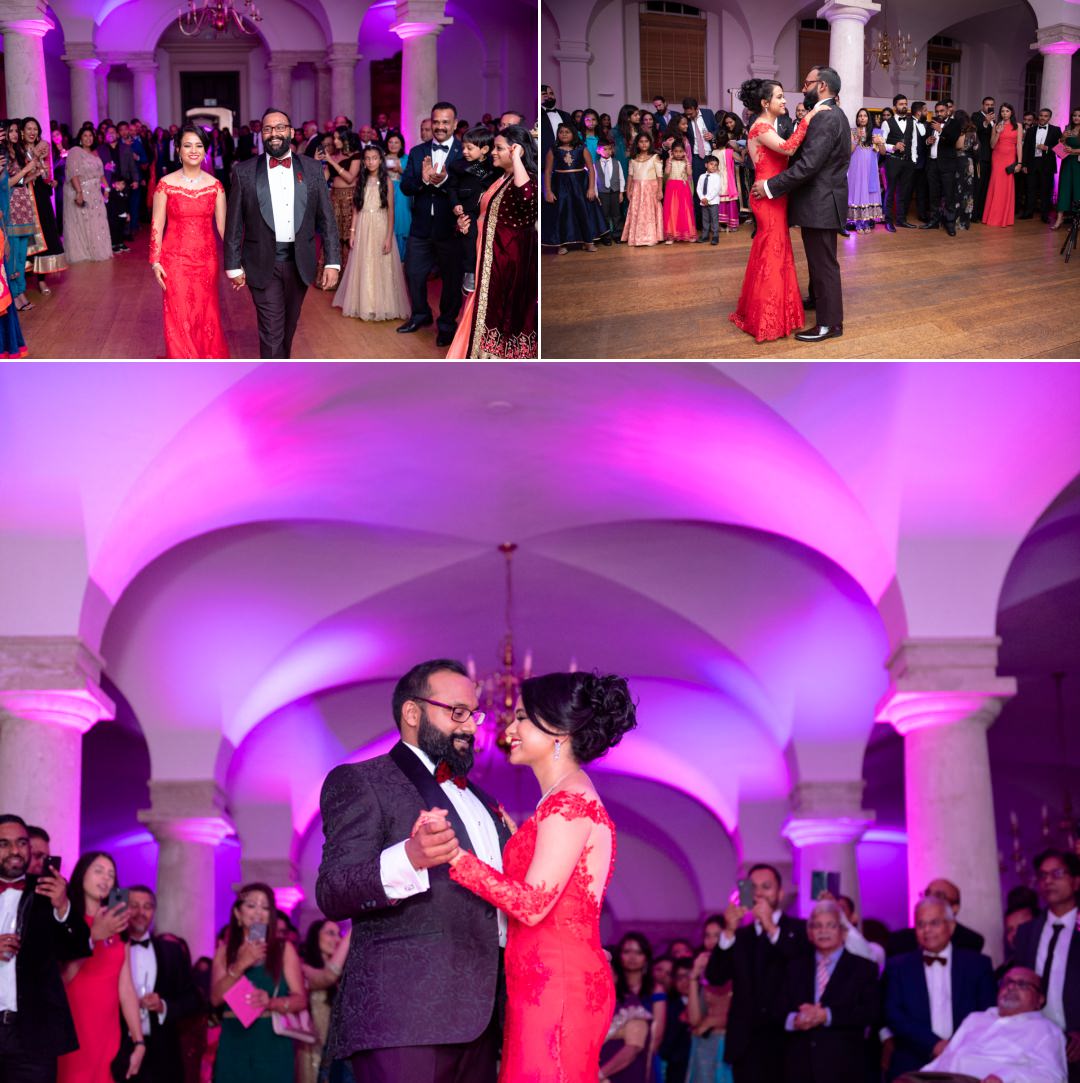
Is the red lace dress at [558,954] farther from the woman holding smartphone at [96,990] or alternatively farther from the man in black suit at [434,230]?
the man in black suit at [434,230]

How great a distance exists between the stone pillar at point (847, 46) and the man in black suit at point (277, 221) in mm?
2957

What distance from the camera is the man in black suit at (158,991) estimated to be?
6887 millimetres

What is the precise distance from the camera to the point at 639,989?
31.3 ft

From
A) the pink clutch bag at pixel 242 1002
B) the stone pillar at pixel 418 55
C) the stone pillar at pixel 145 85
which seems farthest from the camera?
the stone pillar at pixel 145 85

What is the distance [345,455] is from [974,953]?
18.0ft

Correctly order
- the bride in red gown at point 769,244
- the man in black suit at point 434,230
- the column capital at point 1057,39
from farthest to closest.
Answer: the man in black suit at point 434,230 → the column capital at point 1057,39 → the bride in red gown at point 769,244

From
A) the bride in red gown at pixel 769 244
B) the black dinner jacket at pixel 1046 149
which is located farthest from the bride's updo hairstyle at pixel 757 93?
the black dinner jacket at pixel 1046 149

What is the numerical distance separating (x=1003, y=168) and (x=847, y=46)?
1.83 metres

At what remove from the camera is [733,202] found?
9.79 meters

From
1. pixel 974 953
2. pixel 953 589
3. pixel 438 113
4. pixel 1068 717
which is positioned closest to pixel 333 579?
pixel 438 113

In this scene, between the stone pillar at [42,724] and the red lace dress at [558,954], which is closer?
the red lace dress at [558,954]

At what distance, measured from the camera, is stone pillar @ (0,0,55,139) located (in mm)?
9812

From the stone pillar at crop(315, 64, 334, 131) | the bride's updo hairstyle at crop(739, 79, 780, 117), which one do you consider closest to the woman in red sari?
the bride's updo hairstyle at crop(739, 79, 780, 117)

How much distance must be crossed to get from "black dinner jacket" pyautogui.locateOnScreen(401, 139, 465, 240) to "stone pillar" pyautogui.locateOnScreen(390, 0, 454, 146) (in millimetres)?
1205
